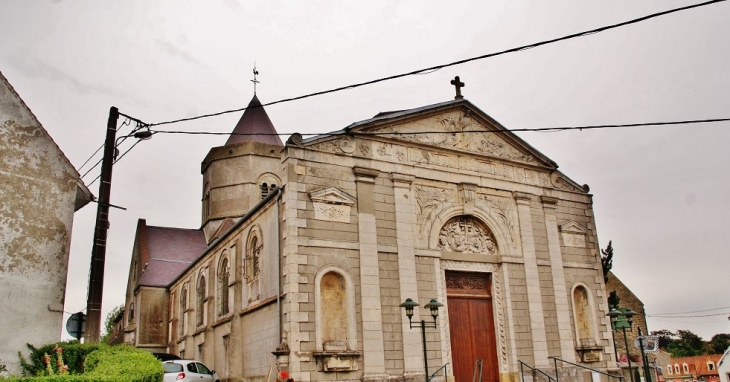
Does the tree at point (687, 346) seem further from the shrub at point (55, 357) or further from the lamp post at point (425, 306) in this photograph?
the shrub at point (55, 357)

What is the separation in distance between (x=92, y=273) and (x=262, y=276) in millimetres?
6156

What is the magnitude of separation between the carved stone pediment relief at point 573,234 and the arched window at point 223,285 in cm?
1206

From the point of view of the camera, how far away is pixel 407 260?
17891mm

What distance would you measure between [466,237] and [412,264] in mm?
2611

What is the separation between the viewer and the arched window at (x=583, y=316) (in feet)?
68.1

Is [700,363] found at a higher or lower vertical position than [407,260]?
lower

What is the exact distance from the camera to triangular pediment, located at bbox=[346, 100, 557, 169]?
18891mm

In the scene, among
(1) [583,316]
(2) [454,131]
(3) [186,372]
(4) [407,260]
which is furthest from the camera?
(1) [583,316]

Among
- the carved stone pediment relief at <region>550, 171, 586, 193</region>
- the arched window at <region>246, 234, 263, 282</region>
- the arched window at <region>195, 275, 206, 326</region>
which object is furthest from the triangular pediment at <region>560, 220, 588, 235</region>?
the arched window at <region>195, 275, 206, 326</region>

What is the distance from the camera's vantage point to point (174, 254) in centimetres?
3719

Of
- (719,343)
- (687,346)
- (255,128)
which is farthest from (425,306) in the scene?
(687,346)

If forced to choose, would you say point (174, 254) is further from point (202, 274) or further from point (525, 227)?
point (525, 227)

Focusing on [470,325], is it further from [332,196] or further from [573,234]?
[332,196]

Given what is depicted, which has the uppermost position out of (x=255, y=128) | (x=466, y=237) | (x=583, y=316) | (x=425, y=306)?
(x=255, y=128)
